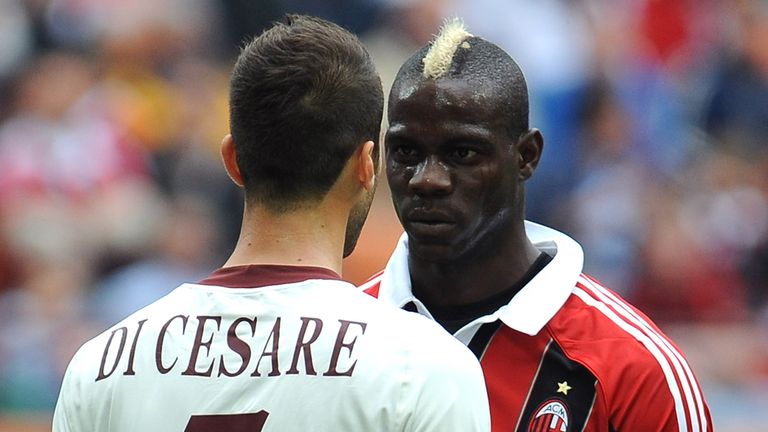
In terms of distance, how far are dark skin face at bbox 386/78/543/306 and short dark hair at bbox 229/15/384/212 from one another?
0.78 m

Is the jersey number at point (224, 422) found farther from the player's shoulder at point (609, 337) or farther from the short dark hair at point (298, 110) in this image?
the player's shoulder at point (609, 337)

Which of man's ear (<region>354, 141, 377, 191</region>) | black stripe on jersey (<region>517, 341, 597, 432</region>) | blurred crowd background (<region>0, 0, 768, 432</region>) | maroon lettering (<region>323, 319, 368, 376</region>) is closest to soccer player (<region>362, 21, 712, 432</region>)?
black stripe on jersey (<region>517, 341, 597, 432</region>)

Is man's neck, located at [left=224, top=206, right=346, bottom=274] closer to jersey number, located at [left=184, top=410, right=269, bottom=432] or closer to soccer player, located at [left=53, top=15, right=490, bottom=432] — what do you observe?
soccer player, located at [left=53, top=15, right=490, bottom=432]

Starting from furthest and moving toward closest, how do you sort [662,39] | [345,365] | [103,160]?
1. [662,39]
2. [103,160]
3. [345,365]

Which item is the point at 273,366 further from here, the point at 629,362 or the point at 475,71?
the point at 475,71

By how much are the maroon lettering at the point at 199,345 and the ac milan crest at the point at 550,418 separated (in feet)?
3.23

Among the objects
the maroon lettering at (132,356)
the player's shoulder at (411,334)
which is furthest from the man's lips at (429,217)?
the maroon lettering at (132,356)

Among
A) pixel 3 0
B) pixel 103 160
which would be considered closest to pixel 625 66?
pixel 103 160

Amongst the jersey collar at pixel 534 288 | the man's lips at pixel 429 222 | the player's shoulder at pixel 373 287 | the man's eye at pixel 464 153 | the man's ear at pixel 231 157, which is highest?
the man's ear at pixel 231 157

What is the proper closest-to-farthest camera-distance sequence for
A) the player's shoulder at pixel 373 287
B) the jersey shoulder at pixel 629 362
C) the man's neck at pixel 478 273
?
the jersey shoulder at pixel 629 362, the man's neck at pixel 478 273, the player's shoulder at pixel 373 287

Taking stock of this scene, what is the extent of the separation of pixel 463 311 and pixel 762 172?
5.09 meters

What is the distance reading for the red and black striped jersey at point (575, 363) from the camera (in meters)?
3.03

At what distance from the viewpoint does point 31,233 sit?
7680 millimetres

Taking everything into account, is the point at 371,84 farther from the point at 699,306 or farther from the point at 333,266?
the point at 699,306
